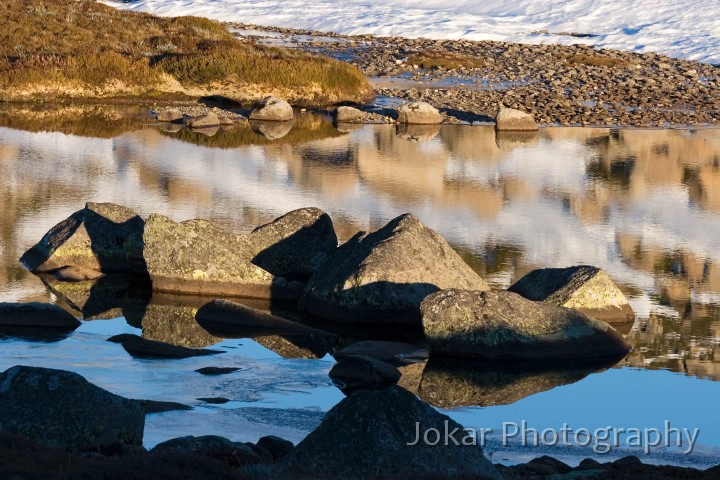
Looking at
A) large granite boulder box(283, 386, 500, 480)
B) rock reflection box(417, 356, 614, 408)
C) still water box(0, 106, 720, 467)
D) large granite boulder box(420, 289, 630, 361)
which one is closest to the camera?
large granite boulder box(283, 386, 500, 480)

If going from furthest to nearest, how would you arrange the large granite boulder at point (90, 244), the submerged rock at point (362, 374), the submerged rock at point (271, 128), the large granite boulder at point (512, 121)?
the large granite boulder at point (512, 121) < the submerged rock at point (271, 128) < the large granite boulder at point (90, 244) < the submerged rock at point (362, 374)

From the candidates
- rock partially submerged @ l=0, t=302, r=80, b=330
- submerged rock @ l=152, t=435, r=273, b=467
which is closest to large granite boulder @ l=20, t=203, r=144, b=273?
rock partially submerged @ l=0, t=302, r=80, b=330

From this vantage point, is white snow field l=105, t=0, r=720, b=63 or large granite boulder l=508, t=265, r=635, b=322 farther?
white snow field l=105, t=0, r=720, b=63

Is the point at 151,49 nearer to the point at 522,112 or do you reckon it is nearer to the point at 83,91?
the point at 83,91

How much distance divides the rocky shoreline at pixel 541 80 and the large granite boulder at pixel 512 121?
2.00 metres

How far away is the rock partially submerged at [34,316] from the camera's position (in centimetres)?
1738

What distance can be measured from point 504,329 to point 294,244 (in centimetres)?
547

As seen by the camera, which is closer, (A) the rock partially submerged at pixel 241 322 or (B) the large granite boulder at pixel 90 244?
(A) the rock partially submerged at pixel 241 322

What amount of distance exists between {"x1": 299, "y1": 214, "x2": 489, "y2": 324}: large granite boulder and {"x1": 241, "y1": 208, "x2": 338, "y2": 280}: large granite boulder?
63.6 inches

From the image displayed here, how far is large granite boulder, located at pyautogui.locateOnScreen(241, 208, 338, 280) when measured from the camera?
20812mm

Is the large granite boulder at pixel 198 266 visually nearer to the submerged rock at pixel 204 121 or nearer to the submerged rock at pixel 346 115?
the submerged rock at pixel 204 121

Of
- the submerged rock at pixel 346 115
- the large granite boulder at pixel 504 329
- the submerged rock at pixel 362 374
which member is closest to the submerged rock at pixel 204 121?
the submerged rock at pixel 346 115

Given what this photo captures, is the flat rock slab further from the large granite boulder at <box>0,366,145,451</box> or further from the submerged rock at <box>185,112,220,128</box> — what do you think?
the submerged rock at <box>185,112,220,128</box>

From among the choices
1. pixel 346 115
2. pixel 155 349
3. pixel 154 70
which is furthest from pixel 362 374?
pixel 154 70
